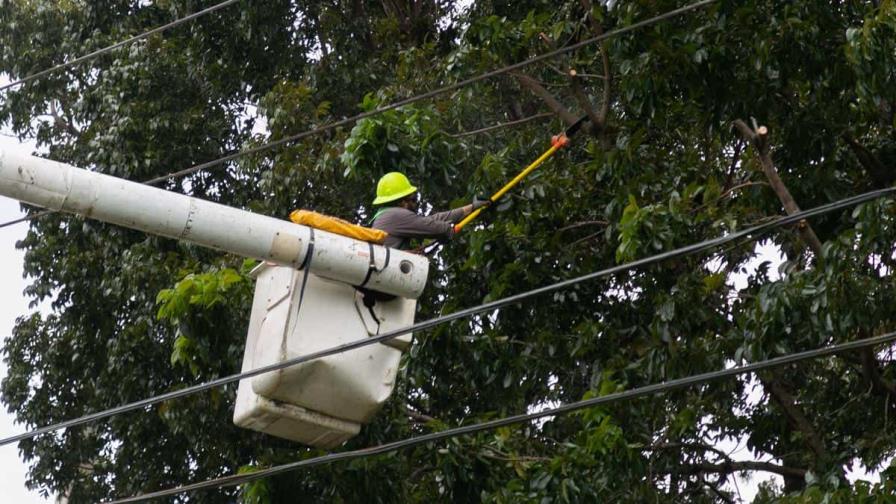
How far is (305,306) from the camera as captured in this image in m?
7.71

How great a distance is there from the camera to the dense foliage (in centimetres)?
959

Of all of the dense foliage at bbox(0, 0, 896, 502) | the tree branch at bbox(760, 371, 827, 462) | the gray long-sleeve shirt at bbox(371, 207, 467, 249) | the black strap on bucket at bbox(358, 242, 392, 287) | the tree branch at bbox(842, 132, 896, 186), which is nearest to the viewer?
the black strap on bucket at bbox(358, 242, 392, 287)

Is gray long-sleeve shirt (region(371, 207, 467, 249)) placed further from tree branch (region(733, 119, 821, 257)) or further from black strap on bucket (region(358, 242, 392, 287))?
tree branch (region(733, 119, 821, 257))

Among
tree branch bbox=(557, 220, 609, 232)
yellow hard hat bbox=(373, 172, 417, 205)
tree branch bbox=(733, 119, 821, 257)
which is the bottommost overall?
yellow hard hat bbox=(373, 172, 417, 205)

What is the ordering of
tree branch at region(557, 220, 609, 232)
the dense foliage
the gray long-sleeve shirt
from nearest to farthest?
the gray long-sleeve shirt < the dense foliage < tree branch at region(557, 220, 609, 232)

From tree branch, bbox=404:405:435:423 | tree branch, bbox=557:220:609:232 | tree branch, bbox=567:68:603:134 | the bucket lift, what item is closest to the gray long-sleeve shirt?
the bucket lift

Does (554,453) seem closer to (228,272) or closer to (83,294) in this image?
(228,272)

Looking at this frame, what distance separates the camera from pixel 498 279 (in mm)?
10680

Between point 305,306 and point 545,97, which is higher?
point 545,97

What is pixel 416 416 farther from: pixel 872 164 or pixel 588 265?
pixel 872 164

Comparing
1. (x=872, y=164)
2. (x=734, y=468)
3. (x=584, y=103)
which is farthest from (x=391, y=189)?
(x=734, y=468)

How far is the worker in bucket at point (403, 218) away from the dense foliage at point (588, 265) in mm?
1135

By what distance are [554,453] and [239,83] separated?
5930 millimetres

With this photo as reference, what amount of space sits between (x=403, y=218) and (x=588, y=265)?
2.59m
